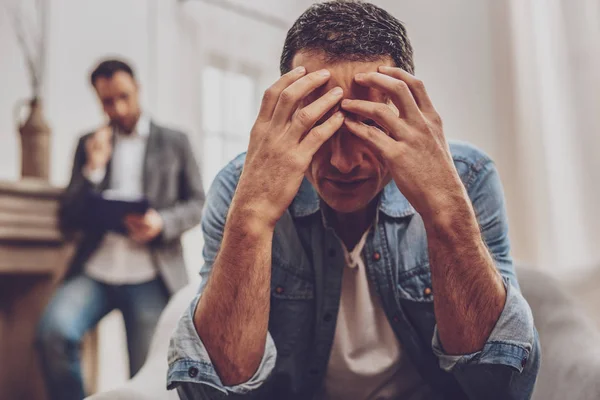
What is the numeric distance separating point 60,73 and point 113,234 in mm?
810

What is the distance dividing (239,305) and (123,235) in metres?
1.09

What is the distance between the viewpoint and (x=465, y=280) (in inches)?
30.5

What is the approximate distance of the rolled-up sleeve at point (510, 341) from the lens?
2.49ft

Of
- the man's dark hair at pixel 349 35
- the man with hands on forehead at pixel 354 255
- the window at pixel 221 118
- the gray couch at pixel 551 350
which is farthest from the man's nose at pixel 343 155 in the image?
the window at pixel 221 118

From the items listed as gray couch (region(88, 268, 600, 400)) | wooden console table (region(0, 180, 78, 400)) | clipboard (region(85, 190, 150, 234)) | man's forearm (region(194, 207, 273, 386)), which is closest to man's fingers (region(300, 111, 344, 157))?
man's forearm (region(194, 207, 273, 386))

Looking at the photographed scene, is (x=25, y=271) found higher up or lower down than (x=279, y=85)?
lower down

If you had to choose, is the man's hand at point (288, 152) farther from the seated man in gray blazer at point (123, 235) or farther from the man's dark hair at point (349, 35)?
the seated man in gray blazer at point (123, 235)

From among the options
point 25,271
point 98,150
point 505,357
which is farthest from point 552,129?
point 25,271

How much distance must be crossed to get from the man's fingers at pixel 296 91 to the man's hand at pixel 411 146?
0.05m

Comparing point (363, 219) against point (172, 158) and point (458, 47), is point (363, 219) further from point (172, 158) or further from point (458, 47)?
point (458, 47)

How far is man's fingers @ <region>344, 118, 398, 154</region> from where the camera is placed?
79 cm

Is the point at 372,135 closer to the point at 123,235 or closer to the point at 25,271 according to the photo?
the point at 123,235

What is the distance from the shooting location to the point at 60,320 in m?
1.66

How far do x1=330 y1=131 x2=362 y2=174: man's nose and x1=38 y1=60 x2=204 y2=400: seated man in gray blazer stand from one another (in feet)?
3.37
